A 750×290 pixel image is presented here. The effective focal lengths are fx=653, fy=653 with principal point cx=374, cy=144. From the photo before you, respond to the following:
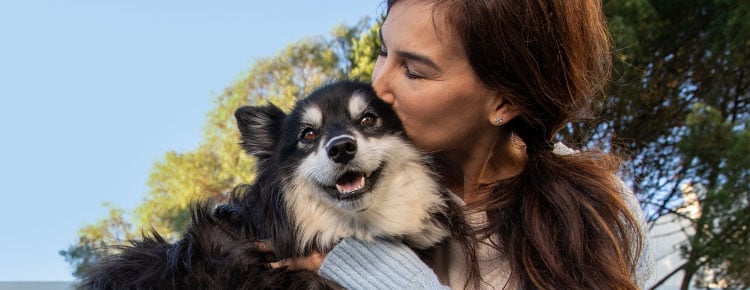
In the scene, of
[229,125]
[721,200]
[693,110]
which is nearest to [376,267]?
[721,200]

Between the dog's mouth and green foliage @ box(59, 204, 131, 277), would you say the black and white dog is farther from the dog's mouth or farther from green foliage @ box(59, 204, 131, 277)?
green foliage @ box(59, 204, 131, 277)

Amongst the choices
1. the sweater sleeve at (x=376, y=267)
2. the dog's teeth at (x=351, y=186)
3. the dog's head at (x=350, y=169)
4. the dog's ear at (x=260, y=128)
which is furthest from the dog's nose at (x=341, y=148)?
the dog's ear at (x=260, y=128)

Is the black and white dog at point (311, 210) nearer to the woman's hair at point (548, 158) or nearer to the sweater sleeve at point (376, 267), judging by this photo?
the sweater sleeve at point (376, 267)

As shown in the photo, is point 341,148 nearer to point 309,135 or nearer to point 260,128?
point 309,135

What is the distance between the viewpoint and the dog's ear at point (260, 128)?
245 cm

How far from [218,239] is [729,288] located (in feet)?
26.1

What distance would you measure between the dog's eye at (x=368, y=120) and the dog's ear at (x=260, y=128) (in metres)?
0.37

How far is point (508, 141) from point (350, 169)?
2.54 feet

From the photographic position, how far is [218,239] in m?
2.21

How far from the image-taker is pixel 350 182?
2160 mm

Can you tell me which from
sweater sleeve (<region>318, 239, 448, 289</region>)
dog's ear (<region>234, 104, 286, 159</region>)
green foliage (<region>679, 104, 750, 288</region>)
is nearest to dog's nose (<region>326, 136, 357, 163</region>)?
sweater sleeve (<region>318, 239, 448, 289</region>)

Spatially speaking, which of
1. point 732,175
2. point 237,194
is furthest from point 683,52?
point 237,194

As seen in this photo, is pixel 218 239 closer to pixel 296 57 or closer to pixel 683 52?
pixel 683 52

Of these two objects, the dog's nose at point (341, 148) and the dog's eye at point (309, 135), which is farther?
the dog's eye at point (309, 135)
